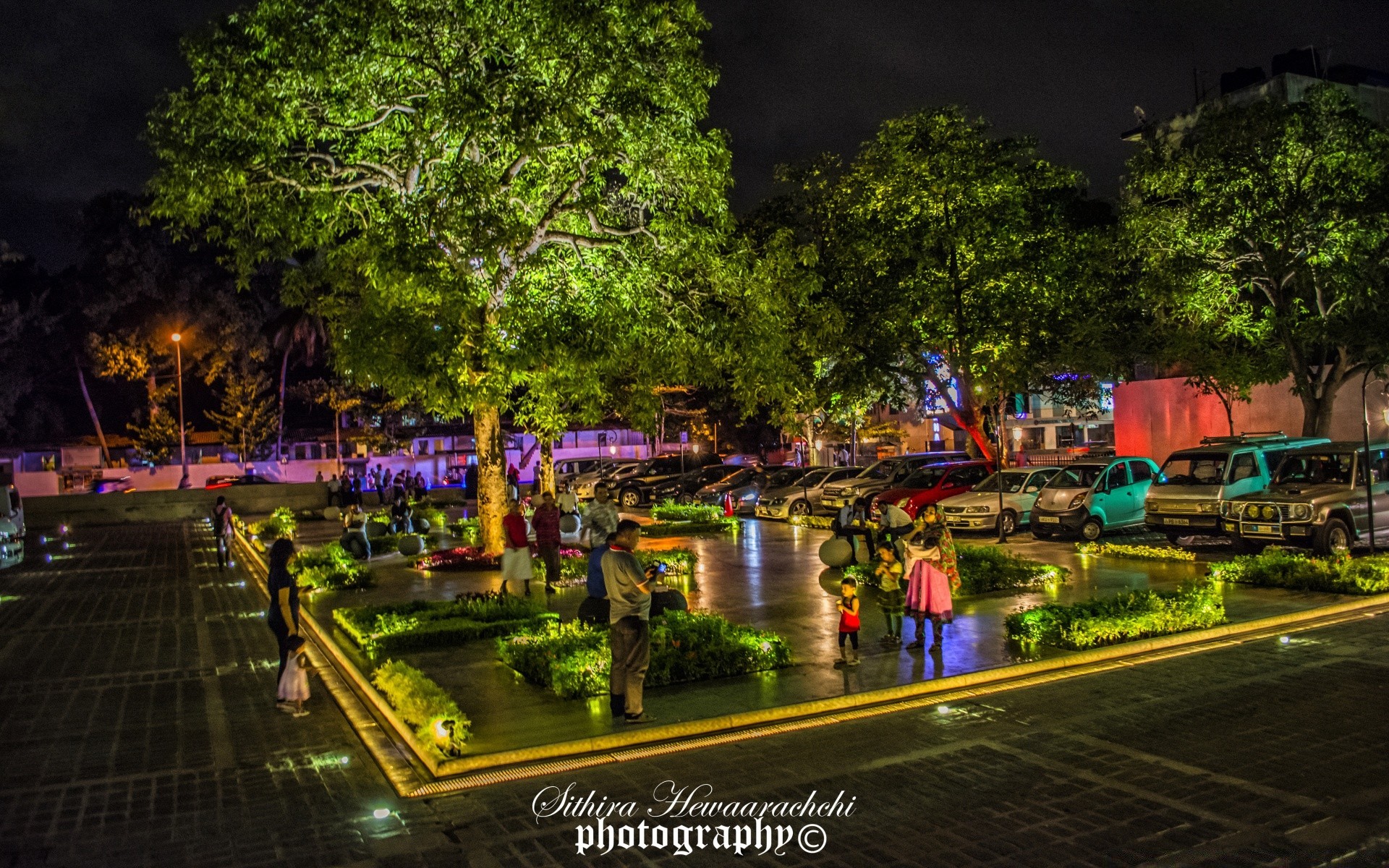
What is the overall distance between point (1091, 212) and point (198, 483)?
4224 cm

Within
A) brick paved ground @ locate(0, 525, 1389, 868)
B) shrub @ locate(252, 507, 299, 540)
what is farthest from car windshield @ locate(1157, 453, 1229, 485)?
shrub @ locate(252, 507, 299, 540)

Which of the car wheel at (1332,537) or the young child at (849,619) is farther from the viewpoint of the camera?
the car wheel at (1332,537)

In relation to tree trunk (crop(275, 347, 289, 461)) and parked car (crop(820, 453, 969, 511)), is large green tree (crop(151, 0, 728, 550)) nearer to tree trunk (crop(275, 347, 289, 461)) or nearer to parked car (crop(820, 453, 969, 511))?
parked car (crop(820, 453, 969, 511))

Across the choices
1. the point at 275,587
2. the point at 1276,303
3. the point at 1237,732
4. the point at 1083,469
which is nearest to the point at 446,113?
the point at 275,587

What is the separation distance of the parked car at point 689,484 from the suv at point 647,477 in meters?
0.31

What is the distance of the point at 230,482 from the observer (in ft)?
142

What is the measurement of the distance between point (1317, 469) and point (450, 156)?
15.6 meters

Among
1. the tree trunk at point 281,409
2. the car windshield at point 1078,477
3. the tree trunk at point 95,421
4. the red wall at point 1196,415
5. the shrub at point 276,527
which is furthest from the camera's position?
the tree trunk at point 281,409

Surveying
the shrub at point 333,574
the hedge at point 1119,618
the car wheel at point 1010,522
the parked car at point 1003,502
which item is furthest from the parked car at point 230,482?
the hedge at point 1119,618

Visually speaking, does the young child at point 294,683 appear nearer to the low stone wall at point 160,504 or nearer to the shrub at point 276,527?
the shrub at point 276,527

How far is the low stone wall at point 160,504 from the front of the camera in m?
37.4

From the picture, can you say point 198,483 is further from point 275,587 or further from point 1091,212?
point 275,587

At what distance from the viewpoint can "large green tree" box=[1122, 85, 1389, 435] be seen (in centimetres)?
2236

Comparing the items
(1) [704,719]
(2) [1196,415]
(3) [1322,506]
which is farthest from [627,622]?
(2) [1196,415]
